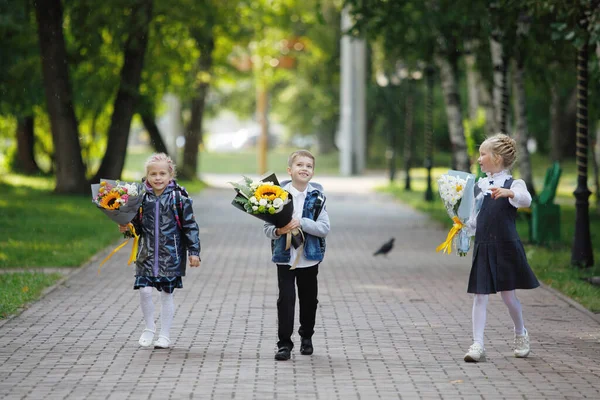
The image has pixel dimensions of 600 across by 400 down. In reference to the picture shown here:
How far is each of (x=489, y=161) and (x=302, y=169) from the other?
1.27 metres

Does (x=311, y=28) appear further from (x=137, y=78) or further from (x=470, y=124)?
(x=137, y=78)

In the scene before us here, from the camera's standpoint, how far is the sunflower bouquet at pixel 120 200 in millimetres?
8445

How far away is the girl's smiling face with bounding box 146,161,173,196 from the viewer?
8570 mm

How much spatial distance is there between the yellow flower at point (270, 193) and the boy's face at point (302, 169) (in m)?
0.20

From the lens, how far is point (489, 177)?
8.42 m

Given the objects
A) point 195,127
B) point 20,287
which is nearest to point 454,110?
Answer: point 195,127

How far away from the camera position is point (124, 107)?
29.0m

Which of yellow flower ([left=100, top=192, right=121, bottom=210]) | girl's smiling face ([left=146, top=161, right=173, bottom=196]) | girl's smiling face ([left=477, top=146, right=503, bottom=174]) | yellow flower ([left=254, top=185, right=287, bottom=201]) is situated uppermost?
girl's smiling face ([left=477, top=146, right=503, bottom=174])

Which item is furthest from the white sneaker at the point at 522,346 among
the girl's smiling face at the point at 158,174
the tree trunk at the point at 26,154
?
the tree trunk at the point at 26,154

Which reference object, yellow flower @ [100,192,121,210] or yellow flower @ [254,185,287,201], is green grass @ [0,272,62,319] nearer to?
yellow flower @ [100,192,121,210]

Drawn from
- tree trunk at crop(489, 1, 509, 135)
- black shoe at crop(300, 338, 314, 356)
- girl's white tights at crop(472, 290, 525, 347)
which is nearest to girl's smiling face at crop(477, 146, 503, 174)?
girl's white tights at crop(472, 290, 525, 347)

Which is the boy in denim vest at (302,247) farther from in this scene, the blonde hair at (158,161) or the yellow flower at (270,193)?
the blonde hair at (158,161)

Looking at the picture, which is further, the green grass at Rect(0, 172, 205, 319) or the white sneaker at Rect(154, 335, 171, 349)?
the green grass at Rect(0, 172, 205, 319)

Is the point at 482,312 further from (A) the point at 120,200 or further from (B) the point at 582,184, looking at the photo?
(B) the point at 582,184
